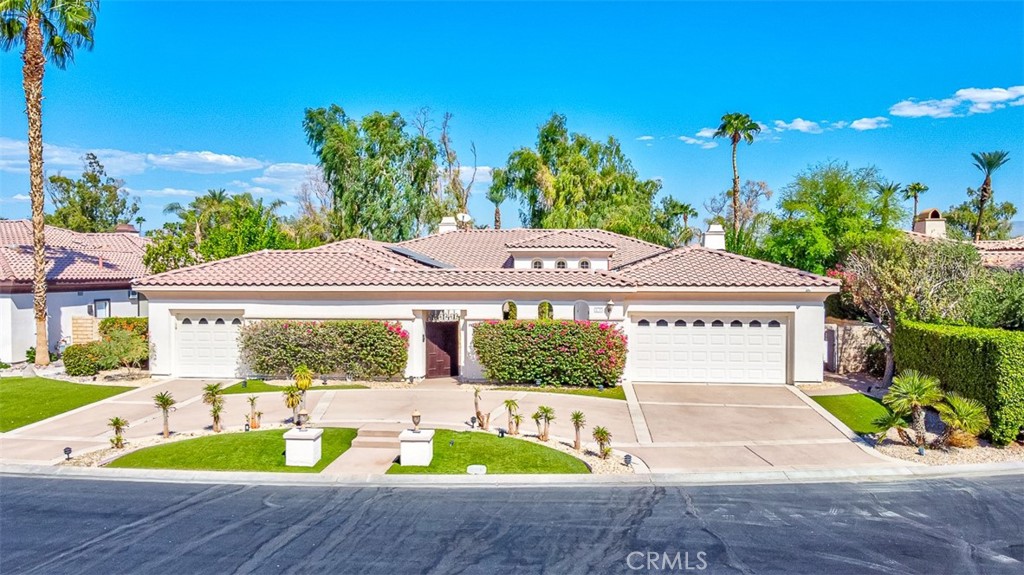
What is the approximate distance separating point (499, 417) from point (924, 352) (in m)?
11.0

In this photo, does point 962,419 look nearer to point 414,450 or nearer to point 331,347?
point 414,450

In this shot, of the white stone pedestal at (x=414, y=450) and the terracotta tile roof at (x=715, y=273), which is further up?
the terracotta tile roof at (x=715, y=273)

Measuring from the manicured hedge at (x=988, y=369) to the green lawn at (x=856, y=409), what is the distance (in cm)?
169

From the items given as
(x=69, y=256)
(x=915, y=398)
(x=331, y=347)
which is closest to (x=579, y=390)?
(x=331, y=347)

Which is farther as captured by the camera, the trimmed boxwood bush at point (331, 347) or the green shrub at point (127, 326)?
the green shrub at point (127, 326)

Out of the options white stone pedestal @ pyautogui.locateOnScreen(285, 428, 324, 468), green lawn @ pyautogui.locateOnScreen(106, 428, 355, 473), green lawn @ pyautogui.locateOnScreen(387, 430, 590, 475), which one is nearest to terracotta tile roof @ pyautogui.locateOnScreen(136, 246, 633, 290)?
green lawn @ pyautogui.locateOnScreen(106, 428, 355, 473)

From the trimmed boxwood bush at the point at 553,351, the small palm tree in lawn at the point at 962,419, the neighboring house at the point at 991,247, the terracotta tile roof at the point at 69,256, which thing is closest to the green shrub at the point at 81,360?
the terracotta tile roof at the point at 69,256

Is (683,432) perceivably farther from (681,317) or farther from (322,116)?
(322,116)

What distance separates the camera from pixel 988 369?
13.4m

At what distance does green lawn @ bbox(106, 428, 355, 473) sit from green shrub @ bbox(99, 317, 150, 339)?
9.31 meters

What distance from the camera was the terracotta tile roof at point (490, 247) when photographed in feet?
86.7

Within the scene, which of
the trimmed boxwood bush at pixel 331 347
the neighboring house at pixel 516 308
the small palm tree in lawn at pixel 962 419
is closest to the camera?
the small palm tree in lawn at pixel 962 419

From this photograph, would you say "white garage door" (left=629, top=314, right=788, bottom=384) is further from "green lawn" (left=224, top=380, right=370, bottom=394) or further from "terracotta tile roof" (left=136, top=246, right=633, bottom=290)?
"green lawn" (left=224, top=380, right=370, bottom=394)

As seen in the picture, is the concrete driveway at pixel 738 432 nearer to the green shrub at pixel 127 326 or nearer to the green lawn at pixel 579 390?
the green lawn at pixel 579 390
